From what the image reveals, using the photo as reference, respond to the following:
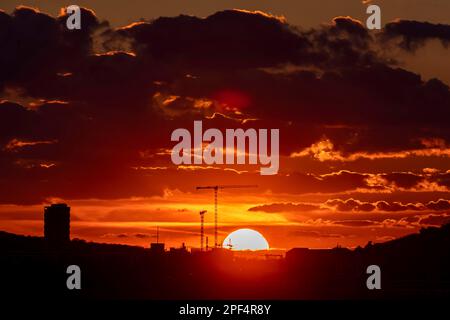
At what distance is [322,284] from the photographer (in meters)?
143
